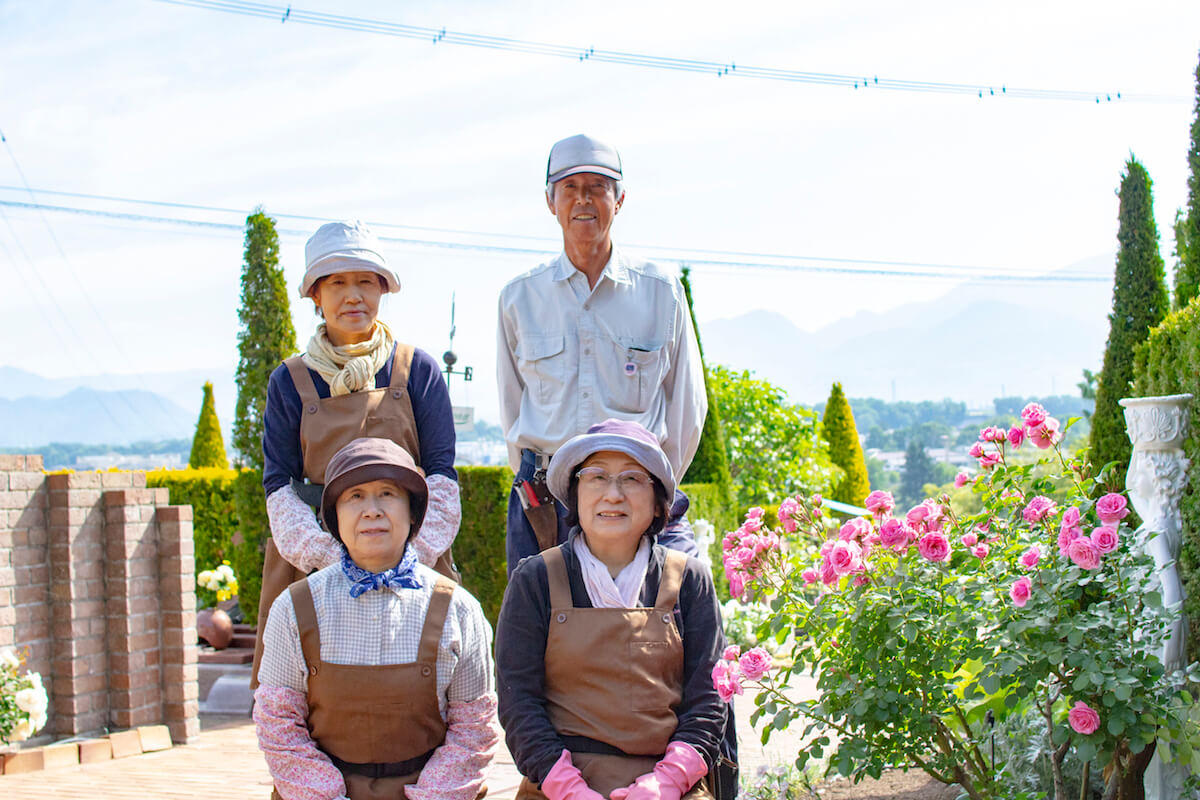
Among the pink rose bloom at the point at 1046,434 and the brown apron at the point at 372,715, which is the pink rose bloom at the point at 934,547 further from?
the brown apron at the point at 372,715

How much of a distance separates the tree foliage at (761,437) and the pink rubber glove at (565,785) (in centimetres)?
1265

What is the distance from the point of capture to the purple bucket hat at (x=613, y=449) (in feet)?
8.92

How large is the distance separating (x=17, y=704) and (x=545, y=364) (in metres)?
3.69

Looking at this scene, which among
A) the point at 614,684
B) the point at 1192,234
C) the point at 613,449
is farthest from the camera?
the point at 1192,234

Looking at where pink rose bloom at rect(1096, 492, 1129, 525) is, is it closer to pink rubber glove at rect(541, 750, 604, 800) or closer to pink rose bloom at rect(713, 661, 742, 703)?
pink rose bloom at rect(713, 661, 742, 703)

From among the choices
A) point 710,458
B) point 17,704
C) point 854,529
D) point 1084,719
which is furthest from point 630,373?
point 710,458

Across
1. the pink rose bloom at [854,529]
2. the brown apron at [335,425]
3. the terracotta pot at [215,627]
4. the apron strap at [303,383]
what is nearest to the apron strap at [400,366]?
the brown apron at [335,425]

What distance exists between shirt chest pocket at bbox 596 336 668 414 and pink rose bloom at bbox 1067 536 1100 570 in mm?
Answer: 1174

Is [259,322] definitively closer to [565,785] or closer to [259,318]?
[259,318]

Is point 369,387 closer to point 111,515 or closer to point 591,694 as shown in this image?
point 591,694

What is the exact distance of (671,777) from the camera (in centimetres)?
253

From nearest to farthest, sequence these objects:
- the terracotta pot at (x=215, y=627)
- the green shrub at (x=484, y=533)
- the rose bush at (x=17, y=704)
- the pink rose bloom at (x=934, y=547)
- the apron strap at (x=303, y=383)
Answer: the pink rose bloom at (x=934, y=547) → the apron strap at (x=303, y=383) → the rose bush at (x=17, y=704) → the green shrub at (x=484, y=533) → the terracotta pot at (x=215, y=627)

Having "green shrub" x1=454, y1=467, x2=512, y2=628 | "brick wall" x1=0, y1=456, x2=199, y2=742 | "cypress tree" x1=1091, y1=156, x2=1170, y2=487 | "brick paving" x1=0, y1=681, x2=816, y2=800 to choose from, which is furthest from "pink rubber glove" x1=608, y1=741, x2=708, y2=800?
"green shrub" x1=454, y1=467, x2=512, y2=628

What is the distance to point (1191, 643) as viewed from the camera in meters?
3.49
